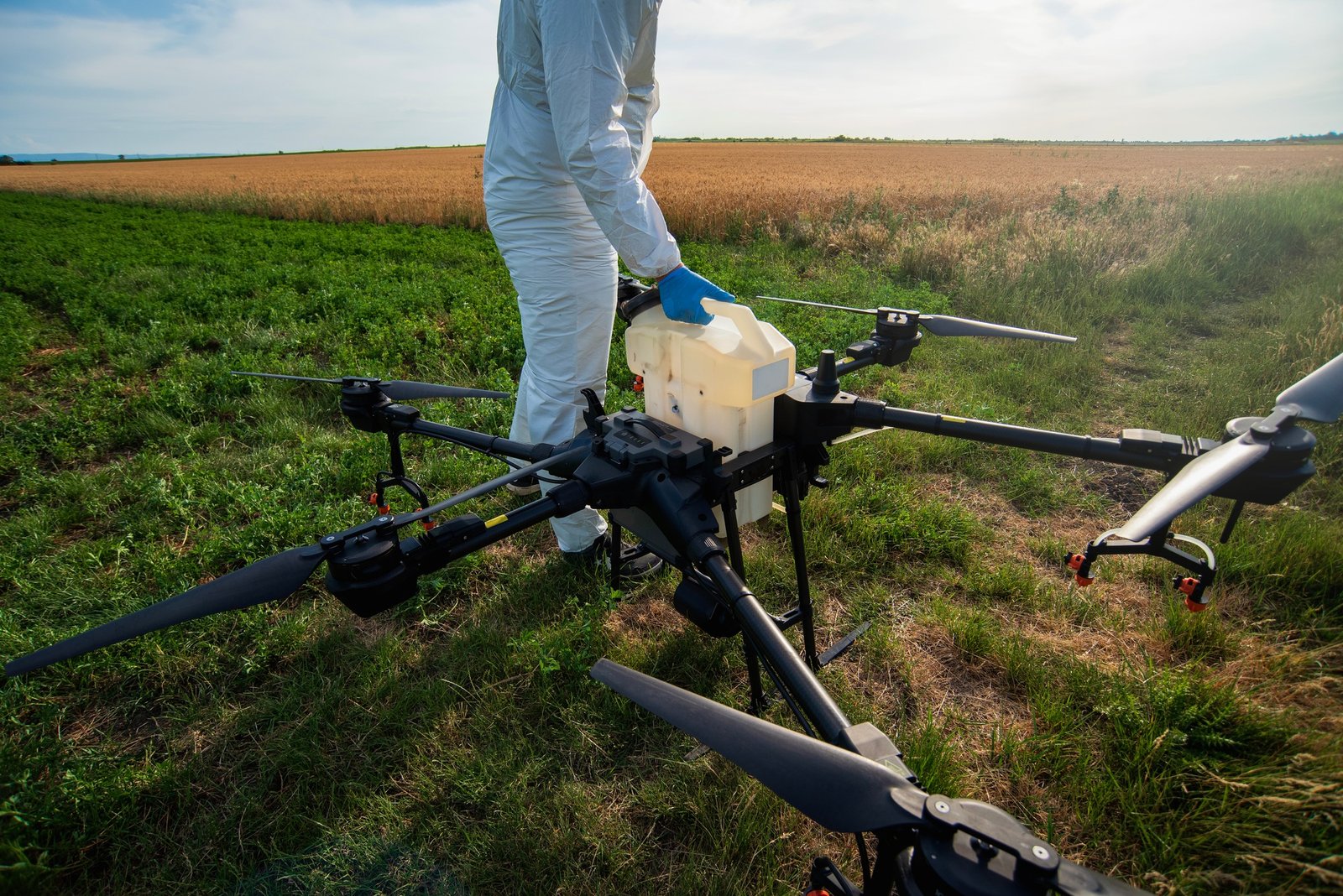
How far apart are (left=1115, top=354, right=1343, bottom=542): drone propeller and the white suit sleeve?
1.58 m

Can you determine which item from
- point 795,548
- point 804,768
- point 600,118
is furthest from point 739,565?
point 600,118

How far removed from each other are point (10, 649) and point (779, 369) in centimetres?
351

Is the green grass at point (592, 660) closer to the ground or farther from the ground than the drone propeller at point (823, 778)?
closer to the ground

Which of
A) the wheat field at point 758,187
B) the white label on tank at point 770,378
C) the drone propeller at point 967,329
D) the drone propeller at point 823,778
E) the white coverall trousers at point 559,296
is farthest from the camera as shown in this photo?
the wheat field at point 758,187

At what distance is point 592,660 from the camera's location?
8.64ft

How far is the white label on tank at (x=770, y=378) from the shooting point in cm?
193

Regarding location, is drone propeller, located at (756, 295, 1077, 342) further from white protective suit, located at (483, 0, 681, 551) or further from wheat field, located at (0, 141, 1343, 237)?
wheat field, located at (0, 141, 1343, 237)

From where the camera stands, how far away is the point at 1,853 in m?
1.88

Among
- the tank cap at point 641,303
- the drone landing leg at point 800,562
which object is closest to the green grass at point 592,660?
the drone landing leg at point 800,562

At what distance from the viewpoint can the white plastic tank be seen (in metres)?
1.94

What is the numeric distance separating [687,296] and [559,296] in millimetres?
987

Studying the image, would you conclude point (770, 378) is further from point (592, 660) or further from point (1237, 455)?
point (592, 660)

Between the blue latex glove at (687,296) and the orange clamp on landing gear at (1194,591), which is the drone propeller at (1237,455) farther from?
the blue latex glove at (687,296)

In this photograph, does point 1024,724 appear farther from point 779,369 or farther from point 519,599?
point 519,599
